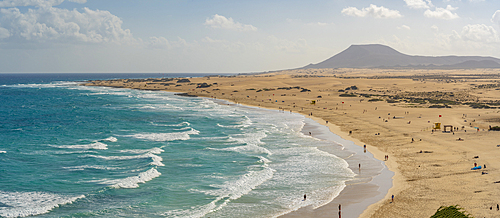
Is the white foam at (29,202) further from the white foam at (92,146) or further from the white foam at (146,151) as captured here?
the white foam at (92,146)

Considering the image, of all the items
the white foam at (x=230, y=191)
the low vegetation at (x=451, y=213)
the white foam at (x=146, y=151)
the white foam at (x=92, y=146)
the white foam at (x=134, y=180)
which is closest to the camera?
the low vegetation at (x=451, y=213)

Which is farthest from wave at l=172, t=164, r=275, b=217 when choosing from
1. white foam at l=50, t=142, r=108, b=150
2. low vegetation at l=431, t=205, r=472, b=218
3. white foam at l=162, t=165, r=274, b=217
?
white foam at l=50, t=142, r=108, b=150

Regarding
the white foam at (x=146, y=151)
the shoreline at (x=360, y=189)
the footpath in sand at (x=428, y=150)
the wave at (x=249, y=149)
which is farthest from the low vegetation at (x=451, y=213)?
the white foam at (x=146, y=151)

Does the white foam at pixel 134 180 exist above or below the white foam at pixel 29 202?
above

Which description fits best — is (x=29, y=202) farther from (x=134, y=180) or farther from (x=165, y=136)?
(x=165, y=136)

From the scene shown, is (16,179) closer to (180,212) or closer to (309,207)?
(180,212)

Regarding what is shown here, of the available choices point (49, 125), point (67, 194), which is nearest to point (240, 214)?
point (67, 194)
